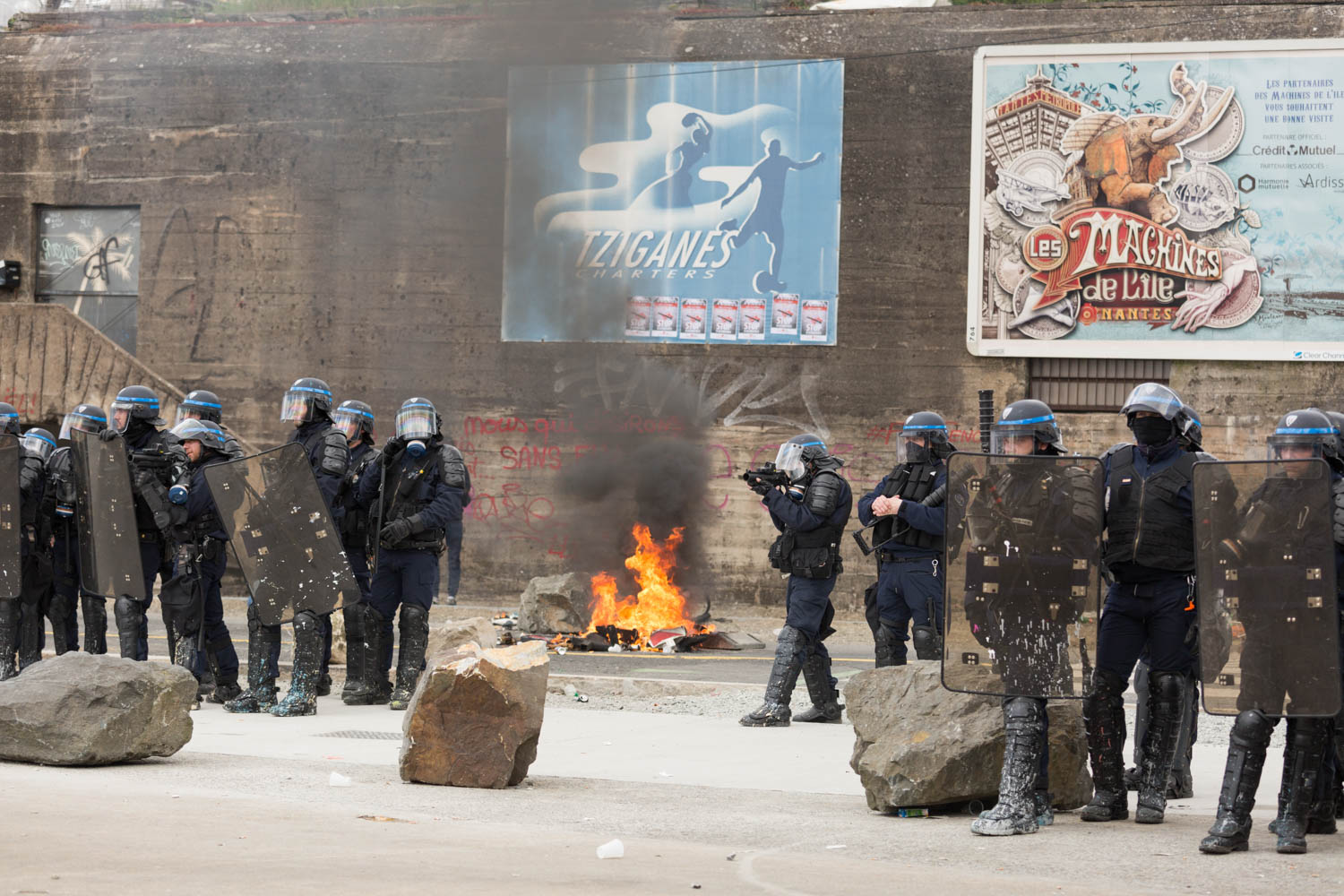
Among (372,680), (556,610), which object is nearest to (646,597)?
(556,610)

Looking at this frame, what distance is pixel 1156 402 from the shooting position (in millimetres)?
6426

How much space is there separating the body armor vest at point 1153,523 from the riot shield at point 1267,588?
8.2 inches

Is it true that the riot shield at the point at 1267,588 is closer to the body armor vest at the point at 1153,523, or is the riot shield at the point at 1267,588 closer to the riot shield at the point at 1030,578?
the body armor vest at the point at 1153,523

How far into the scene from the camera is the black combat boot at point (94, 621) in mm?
10430

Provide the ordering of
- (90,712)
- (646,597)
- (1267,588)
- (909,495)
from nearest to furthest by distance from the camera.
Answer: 1. (1267,588)
2. (90,712)
3. (909,495)
4. (646,597)

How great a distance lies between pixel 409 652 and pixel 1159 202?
1172 centimetres

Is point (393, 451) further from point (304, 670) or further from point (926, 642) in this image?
point (926, 642)

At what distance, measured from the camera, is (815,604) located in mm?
9586

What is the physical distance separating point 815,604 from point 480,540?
10779 mm

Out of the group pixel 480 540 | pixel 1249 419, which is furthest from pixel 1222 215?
pixel 480 540

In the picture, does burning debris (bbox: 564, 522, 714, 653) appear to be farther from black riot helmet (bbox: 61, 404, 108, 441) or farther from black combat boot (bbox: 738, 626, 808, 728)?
black riot helmet (bbox: 61, 404, 108, 441)

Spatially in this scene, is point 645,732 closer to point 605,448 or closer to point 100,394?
point 605,448

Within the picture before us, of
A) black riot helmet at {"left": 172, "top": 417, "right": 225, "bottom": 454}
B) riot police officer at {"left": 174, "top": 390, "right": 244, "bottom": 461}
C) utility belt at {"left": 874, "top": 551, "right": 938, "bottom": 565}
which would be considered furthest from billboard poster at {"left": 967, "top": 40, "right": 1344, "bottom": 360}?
black riot helmet at {"left": 172, "top": 417, "right": 225, "bottom": 454}

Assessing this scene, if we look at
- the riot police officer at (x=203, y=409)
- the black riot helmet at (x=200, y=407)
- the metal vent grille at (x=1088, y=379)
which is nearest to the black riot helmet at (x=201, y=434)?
the riot police officer at (x=203, y=409)
